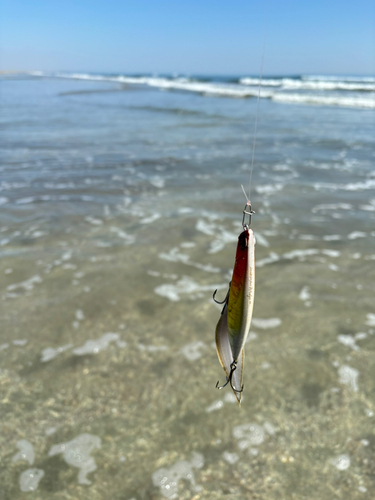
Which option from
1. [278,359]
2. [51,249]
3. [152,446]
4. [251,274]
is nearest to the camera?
[251,274]

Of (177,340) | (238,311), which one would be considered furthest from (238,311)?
(177,340)

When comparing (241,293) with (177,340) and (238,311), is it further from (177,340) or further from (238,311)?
(177,340)

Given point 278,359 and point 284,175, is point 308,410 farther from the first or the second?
point 284,175

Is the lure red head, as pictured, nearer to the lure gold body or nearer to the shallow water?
the lure gold body

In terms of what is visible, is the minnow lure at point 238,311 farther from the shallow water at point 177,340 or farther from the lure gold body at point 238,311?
the shallow water at point 177,340

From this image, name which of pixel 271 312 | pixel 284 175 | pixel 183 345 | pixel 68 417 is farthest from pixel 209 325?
pixel 284 175

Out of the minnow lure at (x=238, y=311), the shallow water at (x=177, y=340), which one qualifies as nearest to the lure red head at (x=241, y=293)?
the minnow lure at (x=238, y=311)
